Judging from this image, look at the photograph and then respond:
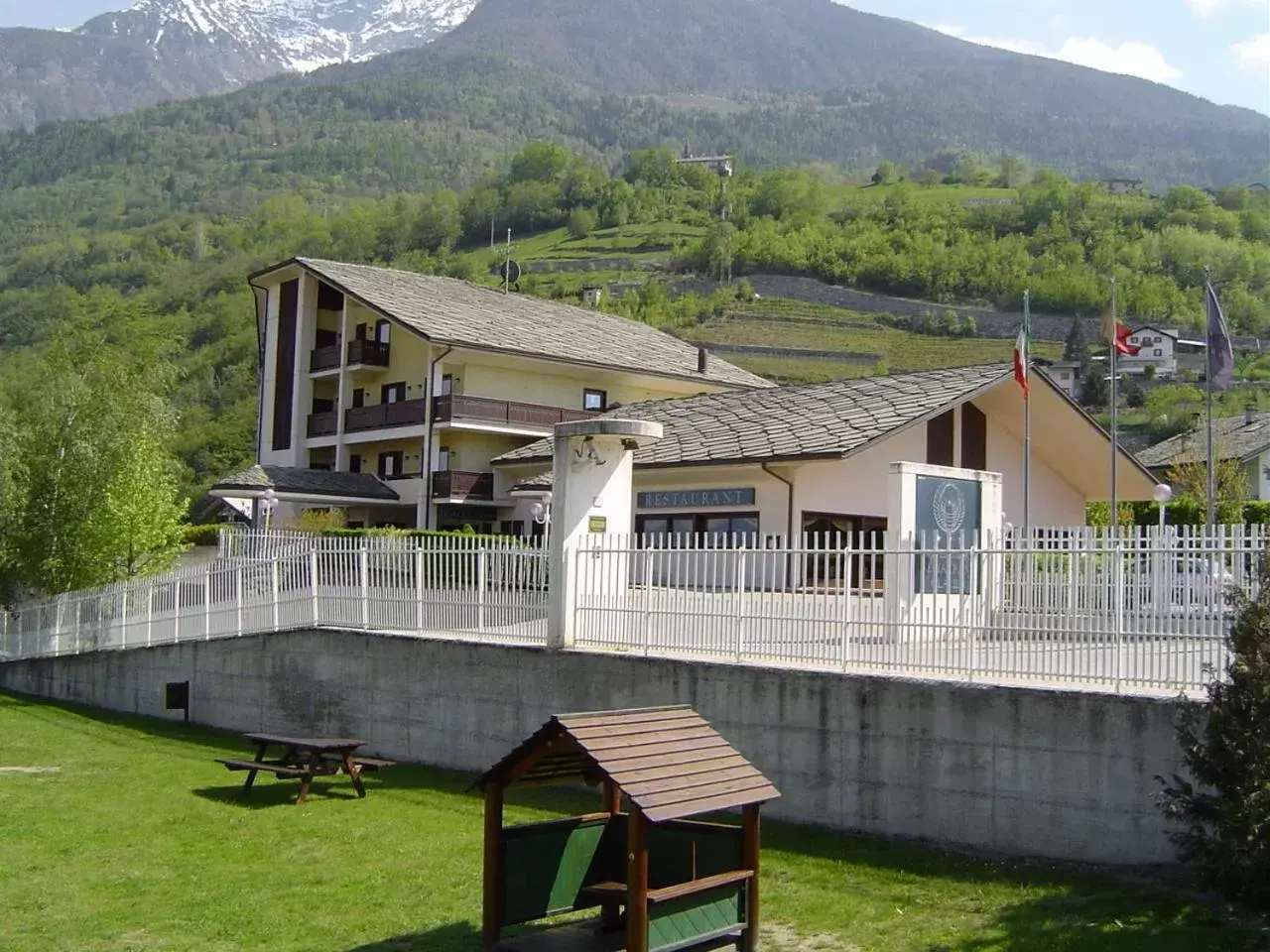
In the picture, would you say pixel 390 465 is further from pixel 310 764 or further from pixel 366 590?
pixel 310 764

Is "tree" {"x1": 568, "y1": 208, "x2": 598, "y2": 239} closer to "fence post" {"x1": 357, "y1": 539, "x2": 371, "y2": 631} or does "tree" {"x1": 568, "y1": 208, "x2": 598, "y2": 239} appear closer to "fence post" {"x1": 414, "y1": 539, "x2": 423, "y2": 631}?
"fence post" {"x1": 357, "y1": 539, "x2": 371, "y2": 631}

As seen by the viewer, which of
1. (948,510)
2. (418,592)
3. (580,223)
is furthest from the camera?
(580,223)

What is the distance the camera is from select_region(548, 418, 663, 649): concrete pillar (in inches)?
607

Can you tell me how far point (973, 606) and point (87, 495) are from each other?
2162cm

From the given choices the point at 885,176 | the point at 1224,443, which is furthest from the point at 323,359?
the point at 885,176

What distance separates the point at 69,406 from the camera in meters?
29.5

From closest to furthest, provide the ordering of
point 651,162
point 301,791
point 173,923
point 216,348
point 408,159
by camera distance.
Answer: point 173,923
point 301,791
point 216,348
point 651,162
point 408,159

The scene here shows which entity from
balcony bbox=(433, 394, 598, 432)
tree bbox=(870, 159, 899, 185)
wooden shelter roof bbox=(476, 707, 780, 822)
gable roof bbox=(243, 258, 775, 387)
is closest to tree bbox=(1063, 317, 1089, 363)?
gable roof bbox=(243, 258, 775, 387)

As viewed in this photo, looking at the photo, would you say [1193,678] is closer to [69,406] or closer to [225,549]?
[225,549]

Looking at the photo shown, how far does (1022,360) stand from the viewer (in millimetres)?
26312

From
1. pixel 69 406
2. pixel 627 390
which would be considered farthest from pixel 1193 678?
pixel 627 390

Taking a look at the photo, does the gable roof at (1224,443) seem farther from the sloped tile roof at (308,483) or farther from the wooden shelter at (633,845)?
the wooden shelter at (633,845)

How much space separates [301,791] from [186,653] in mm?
8967

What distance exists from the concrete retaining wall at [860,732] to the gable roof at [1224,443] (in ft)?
151
